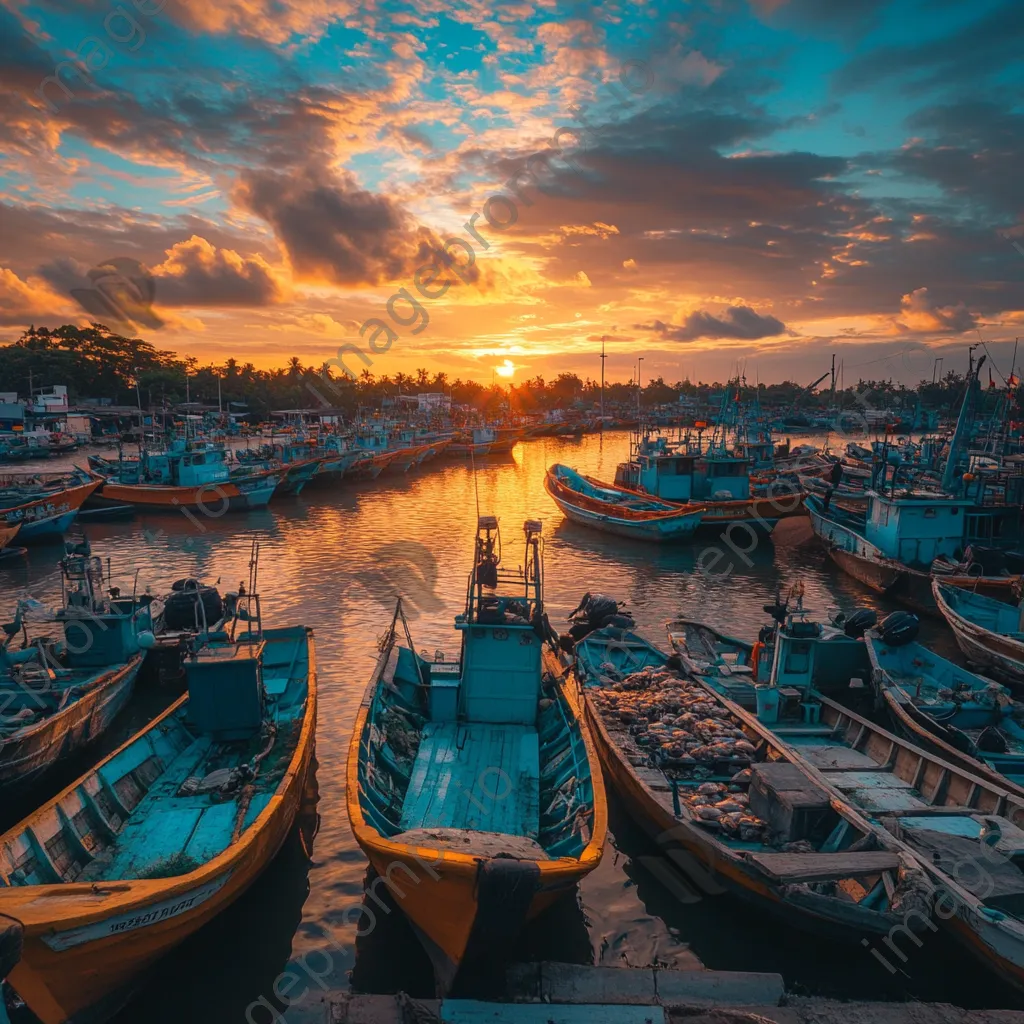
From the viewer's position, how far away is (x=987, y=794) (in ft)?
31.4

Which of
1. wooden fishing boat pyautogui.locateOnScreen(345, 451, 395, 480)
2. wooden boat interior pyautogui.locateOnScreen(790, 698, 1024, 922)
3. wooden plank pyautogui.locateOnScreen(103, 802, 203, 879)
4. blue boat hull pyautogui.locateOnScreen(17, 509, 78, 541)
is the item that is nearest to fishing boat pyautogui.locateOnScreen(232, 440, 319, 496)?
wooden fishing boat pyautogui.locateOnScreen(345, 451, 395, 480)

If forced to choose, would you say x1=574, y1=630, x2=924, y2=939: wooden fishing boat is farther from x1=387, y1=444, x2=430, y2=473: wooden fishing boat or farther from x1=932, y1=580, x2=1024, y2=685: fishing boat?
x1=387, y1=444, x2=430, y2=473: wooden fishing boat

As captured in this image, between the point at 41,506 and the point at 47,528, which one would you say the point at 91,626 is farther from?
the point at 47,528

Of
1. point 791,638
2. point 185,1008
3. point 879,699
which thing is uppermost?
point 791,638

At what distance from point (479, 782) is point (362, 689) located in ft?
22.3

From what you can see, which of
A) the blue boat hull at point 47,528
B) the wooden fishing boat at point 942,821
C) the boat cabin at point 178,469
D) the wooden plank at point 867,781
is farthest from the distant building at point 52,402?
the wooden plank at point 867,781

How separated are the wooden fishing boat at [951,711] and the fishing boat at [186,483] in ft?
113

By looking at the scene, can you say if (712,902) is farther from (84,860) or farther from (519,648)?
(84,860)

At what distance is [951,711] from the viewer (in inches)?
497

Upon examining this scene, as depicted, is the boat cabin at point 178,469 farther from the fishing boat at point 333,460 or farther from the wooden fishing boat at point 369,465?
the wooden fishing boat at point 369,465

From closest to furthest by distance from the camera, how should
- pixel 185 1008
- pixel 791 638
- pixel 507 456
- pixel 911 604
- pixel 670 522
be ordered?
pixel 185 1008, pixel 791 638, pixel 911 604, pixel 670 522, pixel 507 456

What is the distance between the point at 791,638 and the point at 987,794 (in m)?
4.22

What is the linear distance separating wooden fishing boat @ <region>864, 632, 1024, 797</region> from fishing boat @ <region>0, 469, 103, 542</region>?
32.3 m

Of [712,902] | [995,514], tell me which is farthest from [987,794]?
[995,514]
